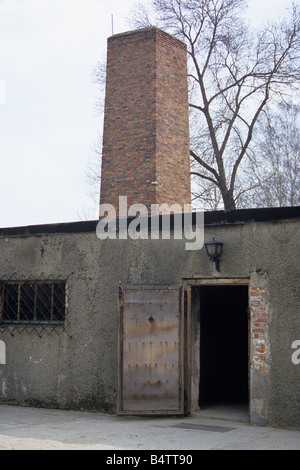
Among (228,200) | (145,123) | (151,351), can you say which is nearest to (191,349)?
(151,351)

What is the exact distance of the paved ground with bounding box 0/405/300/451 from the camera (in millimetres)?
7223

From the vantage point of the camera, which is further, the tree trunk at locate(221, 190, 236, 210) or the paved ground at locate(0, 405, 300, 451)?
the tree trunk at locate(221, 190, 236, 210)

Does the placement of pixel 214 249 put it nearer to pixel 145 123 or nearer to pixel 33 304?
pixel 33 304

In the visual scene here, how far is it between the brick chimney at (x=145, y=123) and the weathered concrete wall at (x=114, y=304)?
421 centimetres

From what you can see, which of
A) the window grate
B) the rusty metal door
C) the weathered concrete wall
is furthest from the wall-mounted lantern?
the window grate

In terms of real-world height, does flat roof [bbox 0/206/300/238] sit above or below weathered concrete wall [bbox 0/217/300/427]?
above

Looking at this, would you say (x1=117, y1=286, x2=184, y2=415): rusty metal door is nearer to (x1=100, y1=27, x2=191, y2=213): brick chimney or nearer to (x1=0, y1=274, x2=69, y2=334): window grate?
(x1=0, y1=274, x2=69, y2=334): window grate

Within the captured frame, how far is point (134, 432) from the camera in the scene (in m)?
8.05

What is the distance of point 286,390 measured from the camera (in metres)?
8.38

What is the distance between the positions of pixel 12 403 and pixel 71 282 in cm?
227

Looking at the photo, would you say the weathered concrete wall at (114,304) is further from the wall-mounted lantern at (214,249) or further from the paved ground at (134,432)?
the paved ground at (134,432)

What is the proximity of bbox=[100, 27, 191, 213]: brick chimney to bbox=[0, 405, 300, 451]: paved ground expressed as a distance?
19.8 feet

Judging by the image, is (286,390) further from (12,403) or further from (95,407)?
(12,403)

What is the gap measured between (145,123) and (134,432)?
837 centimetres
